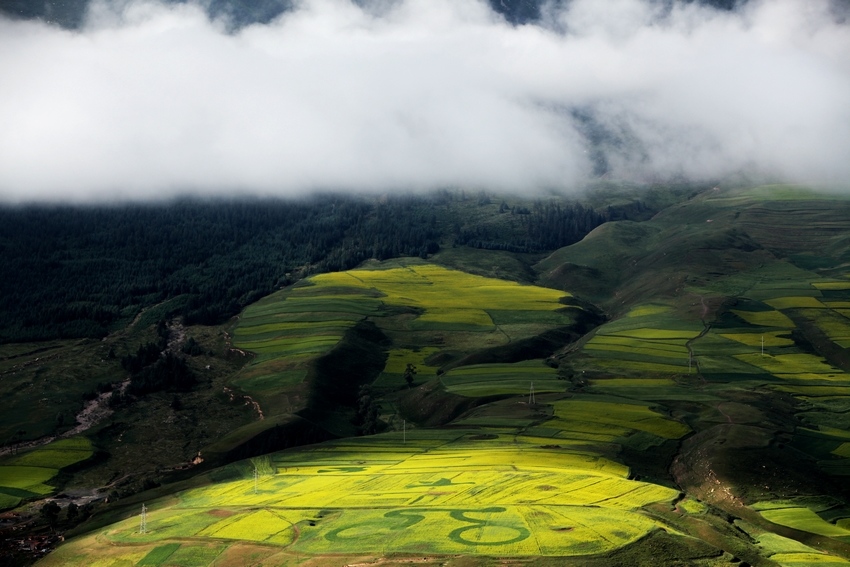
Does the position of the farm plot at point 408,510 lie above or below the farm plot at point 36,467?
above

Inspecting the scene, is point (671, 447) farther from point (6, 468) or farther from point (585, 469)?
point (6, 468)

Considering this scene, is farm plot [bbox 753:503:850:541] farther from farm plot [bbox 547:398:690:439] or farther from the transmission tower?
the transmission tower

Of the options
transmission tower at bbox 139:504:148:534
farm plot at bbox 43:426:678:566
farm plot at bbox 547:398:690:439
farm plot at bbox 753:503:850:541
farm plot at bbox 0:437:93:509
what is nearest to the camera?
farm plot at bbox 43:426:678:566

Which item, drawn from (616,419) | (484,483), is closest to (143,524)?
(484,483)

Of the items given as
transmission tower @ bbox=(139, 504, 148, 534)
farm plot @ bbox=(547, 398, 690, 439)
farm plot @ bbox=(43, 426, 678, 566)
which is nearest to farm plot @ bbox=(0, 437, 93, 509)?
farm plot @ bbox=(43, 426, 678, 566)

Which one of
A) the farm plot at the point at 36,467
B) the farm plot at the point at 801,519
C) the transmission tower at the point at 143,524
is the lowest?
the farm plot at the point at 801,519

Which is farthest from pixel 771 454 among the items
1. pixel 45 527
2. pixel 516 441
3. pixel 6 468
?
pixel 6 468

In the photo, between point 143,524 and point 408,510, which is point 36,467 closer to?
point 143,524

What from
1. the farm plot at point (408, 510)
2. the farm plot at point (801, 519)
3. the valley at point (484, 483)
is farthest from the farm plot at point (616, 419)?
the farm plot at point (801, 519)

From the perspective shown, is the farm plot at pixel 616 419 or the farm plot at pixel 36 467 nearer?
the farm plot at pixel 36 467

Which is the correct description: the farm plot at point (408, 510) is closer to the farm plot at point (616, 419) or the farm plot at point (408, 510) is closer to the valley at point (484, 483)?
the valley at point (484, 483)

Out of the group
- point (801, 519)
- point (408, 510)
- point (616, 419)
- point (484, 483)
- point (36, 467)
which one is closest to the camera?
point (408, 510)
